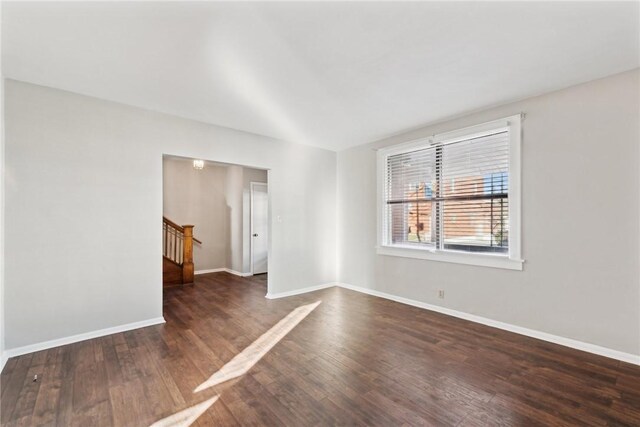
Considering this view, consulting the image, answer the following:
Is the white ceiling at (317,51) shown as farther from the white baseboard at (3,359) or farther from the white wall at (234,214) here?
the white wall at (234,214)

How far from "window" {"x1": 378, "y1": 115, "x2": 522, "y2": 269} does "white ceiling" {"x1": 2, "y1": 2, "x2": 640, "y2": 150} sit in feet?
1.78

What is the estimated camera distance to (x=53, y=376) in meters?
2.34

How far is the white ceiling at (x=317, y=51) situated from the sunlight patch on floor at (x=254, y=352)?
2.64 meters

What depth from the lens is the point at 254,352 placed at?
2.75 m

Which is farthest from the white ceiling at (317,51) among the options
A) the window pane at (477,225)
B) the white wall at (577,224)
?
the window pane at (477,225)

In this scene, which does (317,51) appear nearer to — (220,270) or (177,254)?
(177,254)

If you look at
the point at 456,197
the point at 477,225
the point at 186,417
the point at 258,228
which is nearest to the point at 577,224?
the point at 477,225

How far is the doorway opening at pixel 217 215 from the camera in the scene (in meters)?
6.40

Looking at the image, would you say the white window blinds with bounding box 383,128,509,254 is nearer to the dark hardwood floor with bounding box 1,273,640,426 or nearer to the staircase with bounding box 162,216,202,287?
the dark hardwood floor with bounding box 1,273,640,426

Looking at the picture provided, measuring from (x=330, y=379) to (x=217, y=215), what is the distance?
5.62 meters

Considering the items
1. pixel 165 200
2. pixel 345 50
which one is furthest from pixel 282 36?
pixel 165 200

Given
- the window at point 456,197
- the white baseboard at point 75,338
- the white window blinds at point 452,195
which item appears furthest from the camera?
the white window blinds at point 452,195

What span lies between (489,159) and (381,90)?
165 cm

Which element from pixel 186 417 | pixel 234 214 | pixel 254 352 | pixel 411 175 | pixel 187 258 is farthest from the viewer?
pixel 234 214
